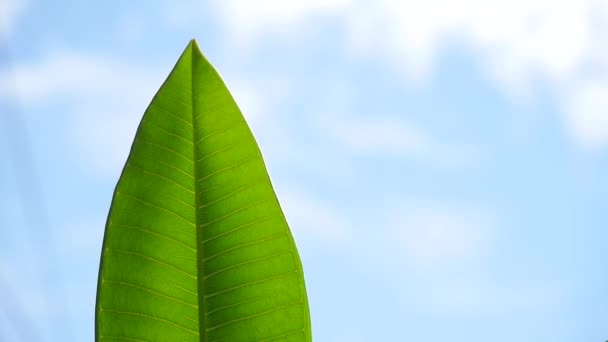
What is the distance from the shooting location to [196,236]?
20.9 inches

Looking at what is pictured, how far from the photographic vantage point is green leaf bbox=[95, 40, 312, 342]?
50 cm

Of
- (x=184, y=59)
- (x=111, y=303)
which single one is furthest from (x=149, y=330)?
(x=184, y=59)

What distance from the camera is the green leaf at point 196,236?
0.50 m

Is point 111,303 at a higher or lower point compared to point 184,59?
lower

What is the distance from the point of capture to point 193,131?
1.72ft

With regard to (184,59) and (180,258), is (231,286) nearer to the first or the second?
(180,258)

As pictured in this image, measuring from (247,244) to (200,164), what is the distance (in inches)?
2.3

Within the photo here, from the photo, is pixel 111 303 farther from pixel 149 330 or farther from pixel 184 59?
pixel 184 59

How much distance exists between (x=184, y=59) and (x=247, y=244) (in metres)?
0.12

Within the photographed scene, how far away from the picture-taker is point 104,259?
49 centimetres

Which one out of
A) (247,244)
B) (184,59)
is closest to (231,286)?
(247,244)

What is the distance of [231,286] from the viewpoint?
53cm

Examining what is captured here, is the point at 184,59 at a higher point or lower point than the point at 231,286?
higher

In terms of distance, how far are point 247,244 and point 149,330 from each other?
3.1 inches
